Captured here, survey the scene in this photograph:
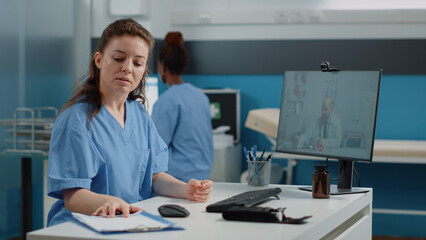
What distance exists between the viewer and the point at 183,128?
3180 millimetres

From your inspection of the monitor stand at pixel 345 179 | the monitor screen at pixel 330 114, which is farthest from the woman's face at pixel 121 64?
the monitor stand at pixel 345 179

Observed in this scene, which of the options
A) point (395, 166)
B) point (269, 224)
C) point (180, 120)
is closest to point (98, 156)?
point (269, 224)

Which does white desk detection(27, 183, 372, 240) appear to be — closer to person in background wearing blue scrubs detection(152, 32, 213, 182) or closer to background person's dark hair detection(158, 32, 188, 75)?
person in background wearing blue scrubs detection(152, 32, 213, 182)

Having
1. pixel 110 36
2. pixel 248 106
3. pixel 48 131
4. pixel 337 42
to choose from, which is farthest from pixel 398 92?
pixel 110 36

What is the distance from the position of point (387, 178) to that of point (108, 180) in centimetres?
333

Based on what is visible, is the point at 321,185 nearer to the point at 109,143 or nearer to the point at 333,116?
the point at 333,116

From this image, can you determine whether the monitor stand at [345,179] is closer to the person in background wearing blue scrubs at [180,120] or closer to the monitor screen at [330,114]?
the monitor screen at [330,114]

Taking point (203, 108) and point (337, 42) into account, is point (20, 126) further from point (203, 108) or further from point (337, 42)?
point (337, 42)

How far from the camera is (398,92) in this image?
15.0ft

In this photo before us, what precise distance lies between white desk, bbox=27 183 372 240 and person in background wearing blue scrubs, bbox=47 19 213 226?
110mm

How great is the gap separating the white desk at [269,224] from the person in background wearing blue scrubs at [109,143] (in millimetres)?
110

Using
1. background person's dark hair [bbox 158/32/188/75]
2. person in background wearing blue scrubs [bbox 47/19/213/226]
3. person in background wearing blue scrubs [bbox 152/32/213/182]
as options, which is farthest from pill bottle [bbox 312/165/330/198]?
→ background person's dark hair [bbox 158/32/188/75]

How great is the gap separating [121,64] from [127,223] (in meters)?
0.60

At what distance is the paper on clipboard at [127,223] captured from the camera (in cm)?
135
